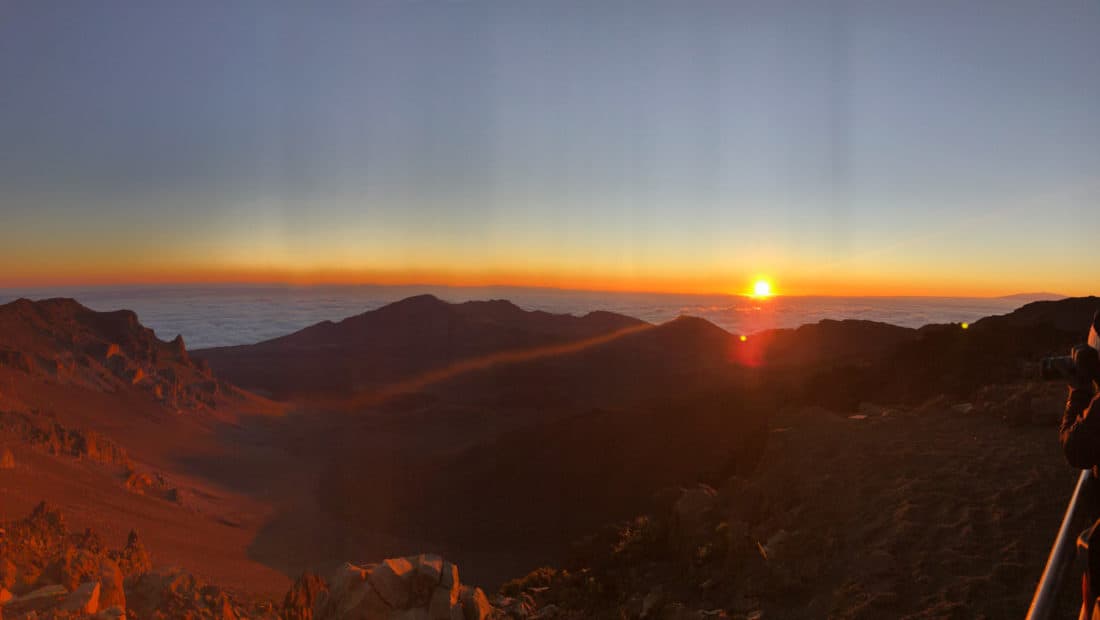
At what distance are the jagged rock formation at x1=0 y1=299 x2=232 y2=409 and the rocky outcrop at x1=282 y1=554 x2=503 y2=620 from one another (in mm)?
31050

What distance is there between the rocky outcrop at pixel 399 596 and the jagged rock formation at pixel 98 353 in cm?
3105

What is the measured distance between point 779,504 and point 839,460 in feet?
4.64

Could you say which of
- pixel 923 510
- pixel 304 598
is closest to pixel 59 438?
pixel 304 598

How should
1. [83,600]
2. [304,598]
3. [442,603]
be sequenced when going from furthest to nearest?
[304,598] < [442,603] < [83,600]

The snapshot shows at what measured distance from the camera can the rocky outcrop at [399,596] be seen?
7914mm

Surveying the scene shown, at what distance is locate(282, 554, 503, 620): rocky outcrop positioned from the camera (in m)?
7.91

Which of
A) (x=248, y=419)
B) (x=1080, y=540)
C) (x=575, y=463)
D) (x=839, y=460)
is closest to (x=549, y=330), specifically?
(x=248, y=419)

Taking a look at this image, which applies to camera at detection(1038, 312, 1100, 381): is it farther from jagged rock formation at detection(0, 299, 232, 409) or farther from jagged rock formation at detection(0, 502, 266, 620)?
jagged rock formation at detection(0, 299, 232, 409)

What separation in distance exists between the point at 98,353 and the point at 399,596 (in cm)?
3905

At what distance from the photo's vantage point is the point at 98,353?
38156 millimetres

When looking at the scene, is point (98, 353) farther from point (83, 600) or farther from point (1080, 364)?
point (1080, 364)

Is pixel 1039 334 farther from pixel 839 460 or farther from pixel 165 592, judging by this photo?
pixel 165 592

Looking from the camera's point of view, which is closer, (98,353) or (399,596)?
(399,596)

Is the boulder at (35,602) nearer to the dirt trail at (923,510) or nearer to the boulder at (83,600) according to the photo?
the boulder at (83,600)
